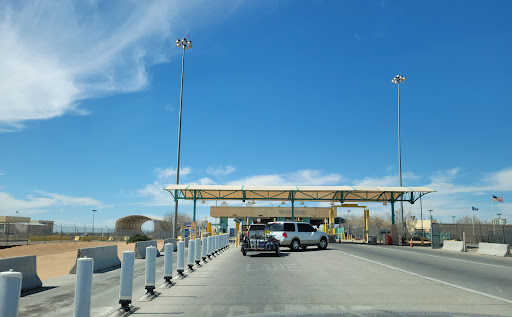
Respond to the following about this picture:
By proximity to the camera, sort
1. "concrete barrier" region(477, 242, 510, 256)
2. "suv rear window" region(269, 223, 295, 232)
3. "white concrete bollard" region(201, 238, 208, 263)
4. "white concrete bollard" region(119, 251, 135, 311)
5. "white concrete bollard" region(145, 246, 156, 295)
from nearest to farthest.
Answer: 1. "white concrete bollard" region(119, 251, 135, 311)
2. "white concrete bollard" region(145, 246, 156, 295)
3. "white concrete bollard" region(201, 238, 208, 263)
4. "concrete barrier" region(477, 242, 510, 256)
5. "suv rear window" region(269, 223, 295, 232)

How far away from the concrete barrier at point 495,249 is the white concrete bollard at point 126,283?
83.4 feet

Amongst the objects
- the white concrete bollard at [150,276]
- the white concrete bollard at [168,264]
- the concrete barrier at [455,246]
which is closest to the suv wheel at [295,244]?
the concrete barrier at [455,246]

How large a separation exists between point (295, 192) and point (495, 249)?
73.7ft

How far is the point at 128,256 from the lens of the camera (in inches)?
317

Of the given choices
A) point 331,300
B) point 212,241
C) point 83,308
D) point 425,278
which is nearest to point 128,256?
point 83,308

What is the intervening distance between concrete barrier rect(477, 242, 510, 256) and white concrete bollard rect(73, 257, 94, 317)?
26.7m

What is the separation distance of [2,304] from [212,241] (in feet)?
60.2

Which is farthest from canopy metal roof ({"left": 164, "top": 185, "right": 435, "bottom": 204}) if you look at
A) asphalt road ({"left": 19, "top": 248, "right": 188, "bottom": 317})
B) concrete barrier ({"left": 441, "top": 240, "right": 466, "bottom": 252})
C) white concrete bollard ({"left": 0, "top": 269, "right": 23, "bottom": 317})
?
white concrete bollard ({"left": 0, "top": 269, "right": 23, "bottom": 317})

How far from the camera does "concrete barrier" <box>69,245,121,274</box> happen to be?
563 inches

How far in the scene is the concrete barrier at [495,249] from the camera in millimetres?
25938

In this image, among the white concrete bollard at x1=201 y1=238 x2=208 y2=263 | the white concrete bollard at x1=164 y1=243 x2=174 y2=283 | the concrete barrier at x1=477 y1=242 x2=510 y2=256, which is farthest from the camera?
the concrete barrier at x1=477 y1=242 x2=510 y2=256

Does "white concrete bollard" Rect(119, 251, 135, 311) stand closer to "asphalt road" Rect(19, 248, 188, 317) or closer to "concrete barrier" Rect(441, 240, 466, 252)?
"asphalt road" Rect(19, 248, 188, 317)

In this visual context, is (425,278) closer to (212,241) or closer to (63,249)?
(212,241)

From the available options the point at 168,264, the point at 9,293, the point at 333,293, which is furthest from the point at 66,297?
the point at 333,293
